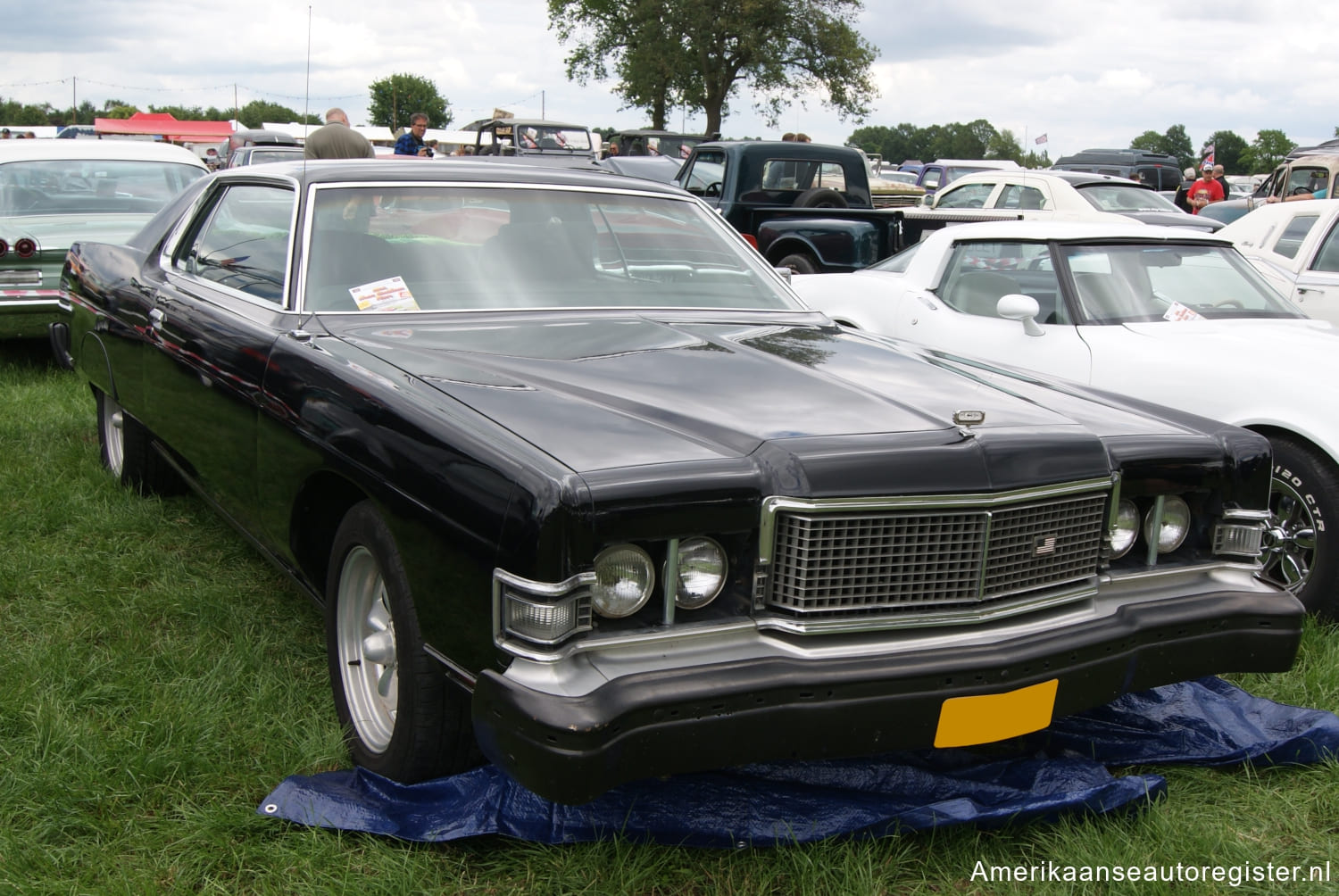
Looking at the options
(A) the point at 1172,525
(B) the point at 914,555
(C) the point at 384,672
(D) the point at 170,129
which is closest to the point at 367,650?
(C) the point at 384,672

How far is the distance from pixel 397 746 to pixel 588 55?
135 feet

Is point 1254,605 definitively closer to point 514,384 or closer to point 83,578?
point 514,384

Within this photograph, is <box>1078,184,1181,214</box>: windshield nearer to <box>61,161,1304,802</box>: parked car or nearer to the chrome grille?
<box>61,161,1304,802</box>: parked car

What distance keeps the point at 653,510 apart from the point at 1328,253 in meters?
6.45

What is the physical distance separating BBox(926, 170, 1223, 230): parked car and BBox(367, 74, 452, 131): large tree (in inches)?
2281

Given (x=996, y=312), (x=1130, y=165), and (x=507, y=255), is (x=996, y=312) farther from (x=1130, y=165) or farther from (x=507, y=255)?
(x=1130, y=165)

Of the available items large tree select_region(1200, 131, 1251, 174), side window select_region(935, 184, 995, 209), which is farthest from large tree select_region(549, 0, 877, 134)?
large tree select_region(1200, 131, 1251, 174)

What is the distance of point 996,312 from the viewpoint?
543cm

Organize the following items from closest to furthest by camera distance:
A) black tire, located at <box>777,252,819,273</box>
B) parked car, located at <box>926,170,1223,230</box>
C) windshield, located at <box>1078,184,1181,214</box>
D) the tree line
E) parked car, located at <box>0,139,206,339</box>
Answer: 1. parked car, located at <box>0,139,206,339</box>
2. black tire, located at <box>777,252,819,273</box>
3. parked car, located at <box>926,170,1223,230</box>
4. windshield, located at <box>1078,184,1181,214</box>
5. the tree line

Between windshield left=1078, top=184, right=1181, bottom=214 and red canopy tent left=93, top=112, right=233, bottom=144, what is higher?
red canopy tent left=93, top=112, right=233, bottom=144

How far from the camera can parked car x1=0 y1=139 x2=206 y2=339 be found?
7352 millimetres

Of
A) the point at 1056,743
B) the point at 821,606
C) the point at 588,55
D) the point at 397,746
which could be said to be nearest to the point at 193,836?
the point at 397,746

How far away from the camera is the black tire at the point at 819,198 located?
10.9 metres

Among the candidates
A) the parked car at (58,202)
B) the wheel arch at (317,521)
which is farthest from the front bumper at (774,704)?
the parked car at (58,202)
